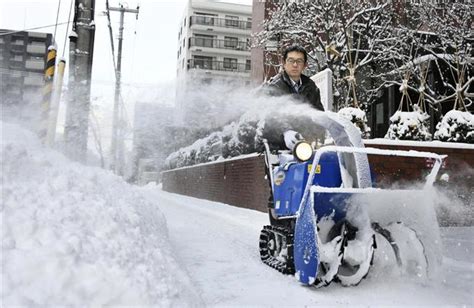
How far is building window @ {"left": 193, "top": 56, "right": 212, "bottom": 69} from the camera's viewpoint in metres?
45.9

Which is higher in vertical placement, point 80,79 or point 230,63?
point 230,63

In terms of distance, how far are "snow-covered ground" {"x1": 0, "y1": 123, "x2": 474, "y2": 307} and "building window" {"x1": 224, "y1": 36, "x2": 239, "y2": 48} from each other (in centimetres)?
4465

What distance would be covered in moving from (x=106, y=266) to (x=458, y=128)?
7230 mm

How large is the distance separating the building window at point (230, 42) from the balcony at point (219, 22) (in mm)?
1384

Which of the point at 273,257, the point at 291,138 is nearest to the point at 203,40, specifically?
the point at 273,257

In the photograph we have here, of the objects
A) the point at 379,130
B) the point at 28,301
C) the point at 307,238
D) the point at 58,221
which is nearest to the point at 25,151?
the point at 58,221

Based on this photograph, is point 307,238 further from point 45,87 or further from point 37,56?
point 37,56

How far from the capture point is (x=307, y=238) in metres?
3.08

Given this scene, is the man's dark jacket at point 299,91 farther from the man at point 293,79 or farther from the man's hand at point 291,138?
the man's hand at point 291,138

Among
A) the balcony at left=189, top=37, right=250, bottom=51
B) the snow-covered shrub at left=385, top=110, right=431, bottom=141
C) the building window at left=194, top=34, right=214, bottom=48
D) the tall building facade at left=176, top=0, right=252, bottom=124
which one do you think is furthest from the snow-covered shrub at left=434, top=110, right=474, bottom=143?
the building window at left=194, top=34, right=214, bottom=48

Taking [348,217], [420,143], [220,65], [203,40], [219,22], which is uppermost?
[219,22]

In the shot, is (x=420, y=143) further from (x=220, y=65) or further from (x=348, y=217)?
(x=220, y=65)

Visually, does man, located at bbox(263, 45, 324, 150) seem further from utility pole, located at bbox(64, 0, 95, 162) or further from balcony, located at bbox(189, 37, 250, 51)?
balcony, located at bbox(189, 37, 250, 51)

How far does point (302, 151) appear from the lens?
3312mm
